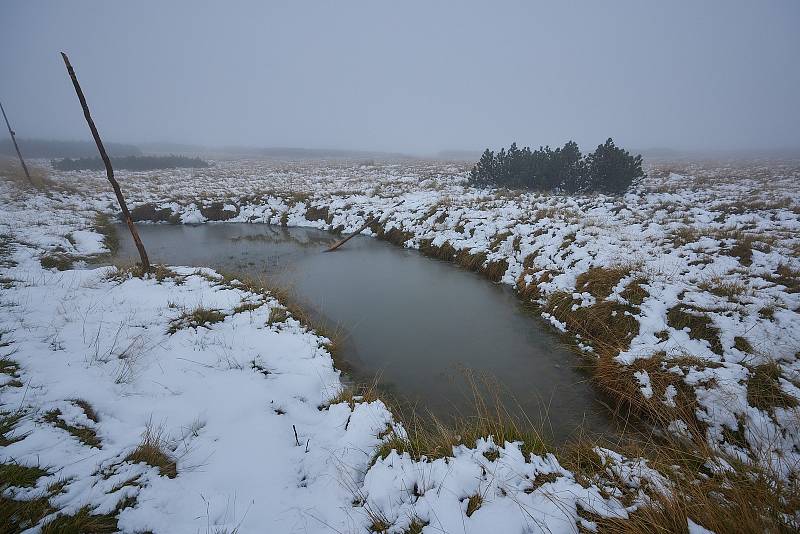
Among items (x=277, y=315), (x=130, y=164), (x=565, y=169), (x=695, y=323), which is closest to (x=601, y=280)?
(x=695, y=323)

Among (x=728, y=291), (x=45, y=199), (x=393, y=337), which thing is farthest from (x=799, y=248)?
(x=45, y=199)

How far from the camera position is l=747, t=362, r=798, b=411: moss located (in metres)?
4.03

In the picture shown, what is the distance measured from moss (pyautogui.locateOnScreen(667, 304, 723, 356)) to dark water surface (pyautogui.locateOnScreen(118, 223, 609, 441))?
198 centimetres

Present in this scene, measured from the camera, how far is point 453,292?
31.9 ft

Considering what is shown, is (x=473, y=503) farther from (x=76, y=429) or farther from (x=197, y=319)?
(x=197, y=319)

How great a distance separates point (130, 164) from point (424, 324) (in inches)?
2556

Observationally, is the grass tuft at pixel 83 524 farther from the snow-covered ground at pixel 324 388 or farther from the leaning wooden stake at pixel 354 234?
the leaning wooden stake at pixel 354 234

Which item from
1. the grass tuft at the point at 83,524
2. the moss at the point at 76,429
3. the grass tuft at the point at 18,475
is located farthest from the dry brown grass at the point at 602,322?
the grass tuft at the point at 18,475

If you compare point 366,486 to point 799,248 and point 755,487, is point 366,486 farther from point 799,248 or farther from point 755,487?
point 799,248

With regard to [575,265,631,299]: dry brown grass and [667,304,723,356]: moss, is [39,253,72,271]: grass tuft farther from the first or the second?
[667,304,723,356]: moss

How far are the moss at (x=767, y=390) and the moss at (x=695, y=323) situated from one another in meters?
0.94

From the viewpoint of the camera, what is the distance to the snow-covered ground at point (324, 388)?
116 inches

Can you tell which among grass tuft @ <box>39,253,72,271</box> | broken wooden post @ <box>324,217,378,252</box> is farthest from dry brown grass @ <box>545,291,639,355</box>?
grass tuft @ <box>39,253,72,271</box>

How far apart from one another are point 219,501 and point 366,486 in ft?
4.79
